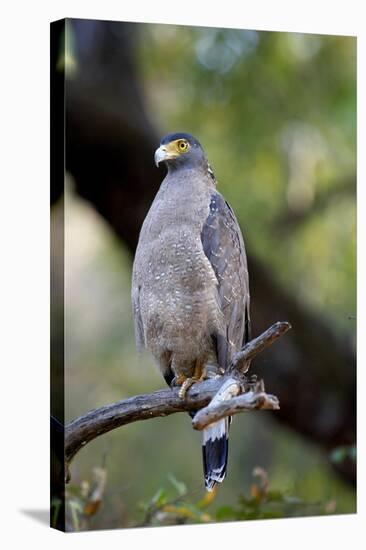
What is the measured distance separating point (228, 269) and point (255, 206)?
113 centimetres

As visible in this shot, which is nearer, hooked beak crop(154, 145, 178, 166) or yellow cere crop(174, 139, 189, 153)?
hooked beak crop(154, 145, 178, 166)

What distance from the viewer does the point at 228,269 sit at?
21.1ft

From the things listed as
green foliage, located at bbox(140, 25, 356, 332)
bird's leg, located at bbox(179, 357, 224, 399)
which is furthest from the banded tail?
green foliage, located at bbox(140, 25, 356, 332)

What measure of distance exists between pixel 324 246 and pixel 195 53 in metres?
1.49

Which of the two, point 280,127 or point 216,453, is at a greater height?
point 280,127

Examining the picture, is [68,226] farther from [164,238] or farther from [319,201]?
[319,201]

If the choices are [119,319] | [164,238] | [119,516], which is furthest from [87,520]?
[164,238]

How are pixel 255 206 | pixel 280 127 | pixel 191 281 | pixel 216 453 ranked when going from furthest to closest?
pixel 255 206
pixel 280 127
pixel 216 453
pixel 191 281

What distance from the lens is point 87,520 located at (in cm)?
635

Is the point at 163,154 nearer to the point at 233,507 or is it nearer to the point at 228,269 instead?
the point at 228,269

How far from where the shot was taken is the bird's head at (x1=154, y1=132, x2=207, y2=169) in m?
6.44

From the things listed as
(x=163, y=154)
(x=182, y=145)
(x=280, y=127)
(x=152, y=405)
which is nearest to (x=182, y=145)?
(x=182, y=145)

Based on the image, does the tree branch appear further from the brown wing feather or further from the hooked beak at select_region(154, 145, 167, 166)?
the hooked beak at select_region(154, 145, 167, 166)

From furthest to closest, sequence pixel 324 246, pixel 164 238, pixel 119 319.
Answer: pixel 324 246
pixel 119 319
pixel 164 238
